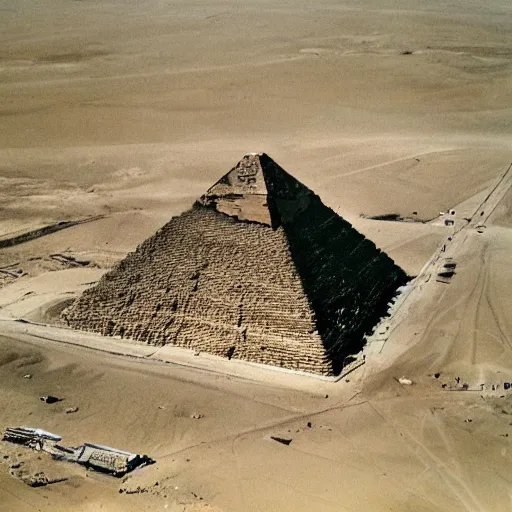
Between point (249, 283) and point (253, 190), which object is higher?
point (253, 190)

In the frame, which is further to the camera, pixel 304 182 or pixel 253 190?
pixel 304 182

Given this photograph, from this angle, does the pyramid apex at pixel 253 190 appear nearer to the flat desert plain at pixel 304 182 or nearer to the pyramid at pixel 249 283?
the pyramid at pixel 249 283

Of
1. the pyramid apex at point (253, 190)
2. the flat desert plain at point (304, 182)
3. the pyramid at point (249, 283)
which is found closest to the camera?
the flat desert plain at point (304, 182)

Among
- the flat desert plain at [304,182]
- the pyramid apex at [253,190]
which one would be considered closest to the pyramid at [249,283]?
the pyramid apex at [253,190]

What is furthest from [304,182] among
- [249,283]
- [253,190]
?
[253,190]

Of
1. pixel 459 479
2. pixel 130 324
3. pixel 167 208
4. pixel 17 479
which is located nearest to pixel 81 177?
pixel 167 208

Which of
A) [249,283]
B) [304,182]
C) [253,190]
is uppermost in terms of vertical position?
[253,190]

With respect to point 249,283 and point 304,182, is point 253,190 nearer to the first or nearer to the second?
point 249,283
